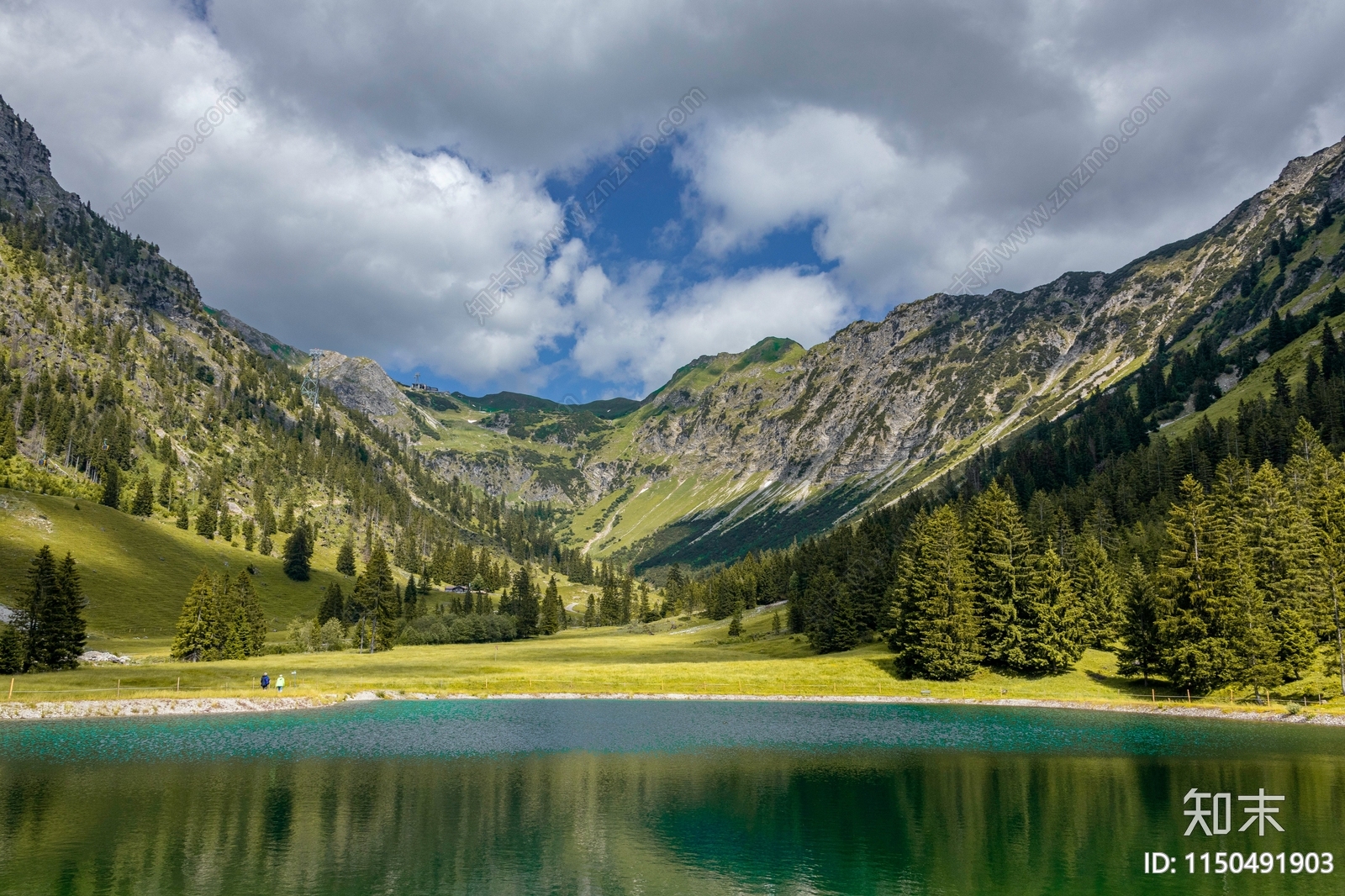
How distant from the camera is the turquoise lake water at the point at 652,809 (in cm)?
2473

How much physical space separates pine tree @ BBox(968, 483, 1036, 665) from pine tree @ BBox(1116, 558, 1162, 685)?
10976 millimetres

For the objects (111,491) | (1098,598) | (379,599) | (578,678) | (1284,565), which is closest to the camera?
(1284,565)

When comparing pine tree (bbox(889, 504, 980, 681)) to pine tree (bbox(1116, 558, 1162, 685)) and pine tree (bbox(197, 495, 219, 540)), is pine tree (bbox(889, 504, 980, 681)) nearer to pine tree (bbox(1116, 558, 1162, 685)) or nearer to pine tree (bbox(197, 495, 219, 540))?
pine tree (bbox(1116, 558, 1162, 685))

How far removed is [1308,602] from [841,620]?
57613 millimetres

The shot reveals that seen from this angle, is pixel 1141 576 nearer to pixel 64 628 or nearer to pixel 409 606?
pixel 64 628

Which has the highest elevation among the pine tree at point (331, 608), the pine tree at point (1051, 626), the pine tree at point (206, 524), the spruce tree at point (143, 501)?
the spruce tree at point (143, 501)

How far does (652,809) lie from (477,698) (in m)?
59.6

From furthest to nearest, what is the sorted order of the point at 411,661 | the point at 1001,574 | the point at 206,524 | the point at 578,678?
1. the point at 206,524
2. the point at 411,661
3. the point at 578,678
4. the point at 1001,574

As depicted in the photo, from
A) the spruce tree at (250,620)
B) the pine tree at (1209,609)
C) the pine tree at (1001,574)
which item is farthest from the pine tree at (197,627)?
the pine tree at (1209,609)

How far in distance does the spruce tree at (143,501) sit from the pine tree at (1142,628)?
212 meters

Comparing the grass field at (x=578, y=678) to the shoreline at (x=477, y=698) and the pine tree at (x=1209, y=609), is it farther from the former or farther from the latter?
the pine tree at (x=1209, y=609)

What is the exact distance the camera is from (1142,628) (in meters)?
83.9

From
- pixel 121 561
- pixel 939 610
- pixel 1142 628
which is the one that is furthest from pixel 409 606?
pixel 1142 628

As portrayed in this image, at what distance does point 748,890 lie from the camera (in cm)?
2372
